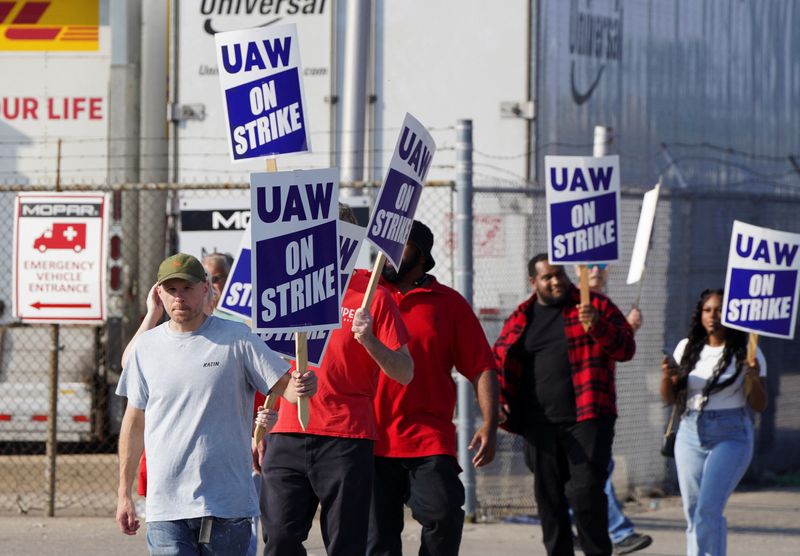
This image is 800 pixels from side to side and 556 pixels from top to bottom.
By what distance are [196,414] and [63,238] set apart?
15.0ft

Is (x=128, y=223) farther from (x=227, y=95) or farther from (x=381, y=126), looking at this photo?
(x=227, y=95)

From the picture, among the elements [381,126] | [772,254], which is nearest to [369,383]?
[772,254]

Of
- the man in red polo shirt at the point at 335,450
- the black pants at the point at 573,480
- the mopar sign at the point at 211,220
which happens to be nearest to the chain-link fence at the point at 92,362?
the mopar sign at the point at 211,220

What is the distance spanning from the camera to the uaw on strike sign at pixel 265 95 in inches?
250

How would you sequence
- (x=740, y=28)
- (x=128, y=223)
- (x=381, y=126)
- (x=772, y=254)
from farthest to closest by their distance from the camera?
(x=740, y=28)
(x=128, y=223)
(x=381, y=126)
(x=772, y=254)

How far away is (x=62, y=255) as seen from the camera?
9.77m

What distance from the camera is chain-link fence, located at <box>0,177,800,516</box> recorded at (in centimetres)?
1054

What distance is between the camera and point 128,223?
1190 cm

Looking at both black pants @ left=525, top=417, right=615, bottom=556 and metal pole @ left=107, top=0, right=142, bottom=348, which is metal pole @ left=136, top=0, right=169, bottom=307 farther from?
black pants @ left=525, top=417, right=615, bottom=556

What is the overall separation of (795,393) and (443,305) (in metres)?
7.04

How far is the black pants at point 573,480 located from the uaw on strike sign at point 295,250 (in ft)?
7.72

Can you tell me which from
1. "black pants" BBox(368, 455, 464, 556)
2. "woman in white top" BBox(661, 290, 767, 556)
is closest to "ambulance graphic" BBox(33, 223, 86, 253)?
"black pants" BBox(368, 455, 464, 556)

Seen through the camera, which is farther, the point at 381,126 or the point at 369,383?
the point at 381,126

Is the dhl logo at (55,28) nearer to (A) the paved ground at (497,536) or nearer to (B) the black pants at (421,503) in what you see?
(A) the paved ground at (497,536)
